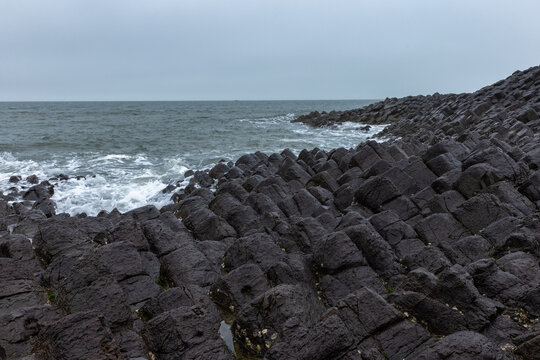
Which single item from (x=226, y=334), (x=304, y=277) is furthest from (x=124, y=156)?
(x=226, y=334)

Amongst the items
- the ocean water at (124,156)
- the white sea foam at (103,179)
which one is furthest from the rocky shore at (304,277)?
→ the ocean water at (124,156)

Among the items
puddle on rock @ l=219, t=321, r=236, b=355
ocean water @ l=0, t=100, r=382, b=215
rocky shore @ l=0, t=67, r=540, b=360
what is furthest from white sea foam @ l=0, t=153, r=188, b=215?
puddle on rock @ l=219, t=321, r=236, b=355

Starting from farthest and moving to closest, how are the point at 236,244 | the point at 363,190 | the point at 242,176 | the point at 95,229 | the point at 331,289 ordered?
the point at 242,176 < the point at 363,190 < the point at 95,229 < the point at 236,244 < the point at 331,289

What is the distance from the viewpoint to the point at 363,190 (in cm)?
1464

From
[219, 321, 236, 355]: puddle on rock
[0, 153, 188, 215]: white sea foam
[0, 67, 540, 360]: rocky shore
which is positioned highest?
[0, 67, 540, 360]: rocky shore

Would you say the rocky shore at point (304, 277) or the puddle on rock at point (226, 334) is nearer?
the rocky shore at point (304, 277)

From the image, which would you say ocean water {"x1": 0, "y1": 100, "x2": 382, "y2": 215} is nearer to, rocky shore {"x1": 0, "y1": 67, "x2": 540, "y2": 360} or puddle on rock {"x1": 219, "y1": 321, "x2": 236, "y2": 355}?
rocky shore {"x1": 0, "y1": 67, "x2": 540, "y2": 360}

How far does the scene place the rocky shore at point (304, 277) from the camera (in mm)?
6707

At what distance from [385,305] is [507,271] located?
3.34m

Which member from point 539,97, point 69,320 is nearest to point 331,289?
point 69,320

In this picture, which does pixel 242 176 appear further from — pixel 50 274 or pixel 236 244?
pixel 50 274

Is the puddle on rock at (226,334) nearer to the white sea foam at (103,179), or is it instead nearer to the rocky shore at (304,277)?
the rocky shore at (304,277)

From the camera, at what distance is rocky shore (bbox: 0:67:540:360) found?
671 centimetres

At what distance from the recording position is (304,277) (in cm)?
936
